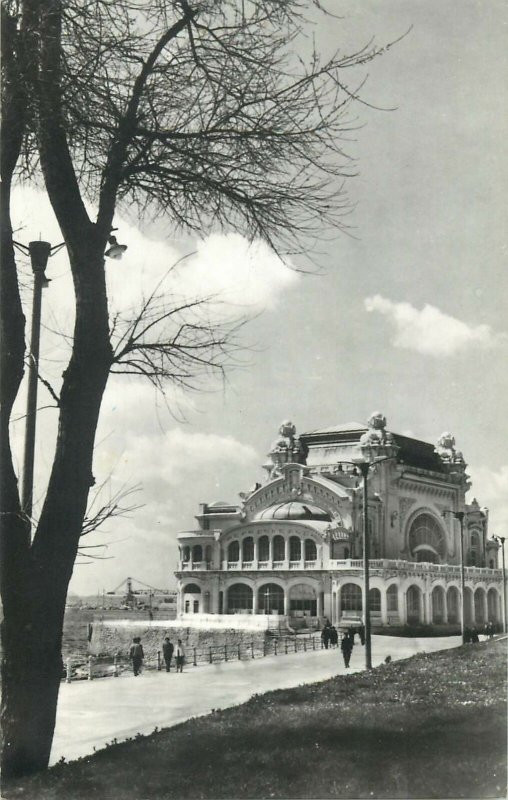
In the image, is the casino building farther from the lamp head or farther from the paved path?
the lamp head

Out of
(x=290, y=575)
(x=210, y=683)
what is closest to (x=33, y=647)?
(x=210, y=683)

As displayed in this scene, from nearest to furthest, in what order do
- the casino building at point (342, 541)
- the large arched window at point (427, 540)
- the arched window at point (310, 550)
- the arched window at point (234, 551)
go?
1. the casino building at point (342, 541)
2. the arched window at point (310, 550)
3. the arched window at point (234, 551)
4. the large arched window at point (427, 540)

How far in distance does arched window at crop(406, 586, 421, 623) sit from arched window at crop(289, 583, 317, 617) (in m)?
7.99

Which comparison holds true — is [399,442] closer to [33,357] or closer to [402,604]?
[402,604]

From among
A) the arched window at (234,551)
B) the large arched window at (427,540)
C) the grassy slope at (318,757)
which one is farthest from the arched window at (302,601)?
the grassy slope at (318,757)

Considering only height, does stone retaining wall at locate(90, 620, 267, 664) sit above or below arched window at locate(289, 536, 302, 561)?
below

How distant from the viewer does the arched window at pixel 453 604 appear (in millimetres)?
77963

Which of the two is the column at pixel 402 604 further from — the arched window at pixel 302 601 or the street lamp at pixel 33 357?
the street lamp at pixel 33 357

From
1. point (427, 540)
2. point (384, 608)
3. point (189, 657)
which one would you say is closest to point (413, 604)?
point (384, 608)

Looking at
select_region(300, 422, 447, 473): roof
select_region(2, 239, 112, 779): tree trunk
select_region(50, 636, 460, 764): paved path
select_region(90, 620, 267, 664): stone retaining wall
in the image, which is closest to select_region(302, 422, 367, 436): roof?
select_region(300, 422, 447, 473): roof

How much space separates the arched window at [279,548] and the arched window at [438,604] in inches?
550

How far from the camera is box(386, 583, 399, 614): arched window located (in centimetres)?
7042

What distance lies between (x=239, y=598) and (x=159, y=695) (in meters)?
58.1

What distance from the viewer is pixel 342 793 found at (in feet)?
29.5
